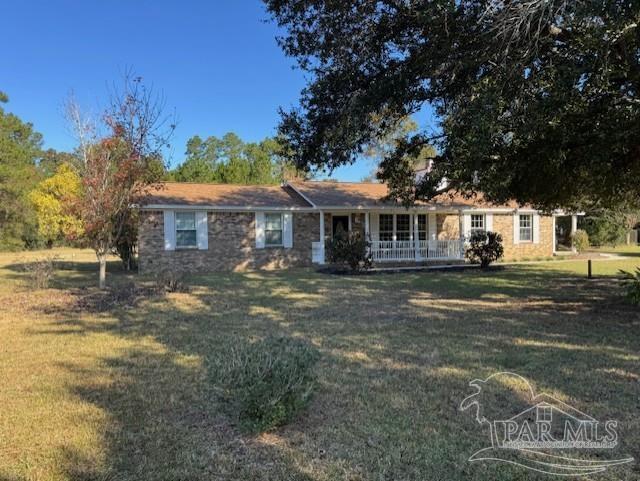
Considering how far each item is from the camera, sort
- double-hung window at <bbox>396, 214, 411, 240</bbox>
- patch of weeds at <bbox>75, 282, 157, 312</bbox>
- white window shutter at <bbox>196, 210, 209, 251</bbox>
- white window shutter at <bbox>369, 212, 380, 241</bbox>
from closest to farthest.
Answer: patch of weeds at <bbox>75, 282, 157, 312</bbox> < white window shutter at <bbox>196, 210, 209, 251</bbox> < white window shutter at <bbox>369, 212, 380, 241</bbox> < double-hung window at <bbox>396, 214, 411, 240</bbox>

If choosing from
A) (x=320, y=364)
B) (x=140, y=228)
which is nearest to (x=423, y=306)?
(x=320, y=364)

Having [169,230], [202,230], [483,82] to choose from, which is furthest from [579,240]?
[483,82]

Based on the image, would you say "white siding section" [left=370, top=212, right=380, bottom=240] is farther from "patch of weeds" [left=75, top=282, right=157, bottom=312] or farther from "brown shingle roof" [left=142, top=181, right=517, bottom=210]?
"patch of weeds" [left=75, top=282, right=157, bottom=312]

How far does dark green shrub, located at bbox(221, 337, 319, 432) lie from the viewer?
360 cm

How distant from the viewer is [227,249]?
1844cm

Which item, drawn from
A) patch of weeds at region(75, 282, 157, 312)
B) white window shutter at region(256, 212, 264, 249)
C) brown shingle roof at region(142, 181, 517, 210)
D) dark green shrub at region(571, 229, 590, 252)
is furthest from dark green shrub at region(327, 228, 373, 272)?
dark green shrub at region(571, 229, 590, 252)

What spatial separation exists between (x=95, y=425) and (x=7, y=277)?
570 inches

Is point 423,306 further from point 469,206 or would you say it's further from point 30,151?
point 30,151

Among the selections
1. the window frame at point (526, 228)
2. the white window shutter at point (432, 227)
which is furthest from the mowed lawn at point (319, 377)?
the window frame at point (526, 228)

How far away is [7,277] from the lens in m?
15.7

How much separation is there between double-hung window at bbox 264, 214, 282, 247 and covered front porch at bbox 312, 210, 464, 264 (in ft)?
4.97

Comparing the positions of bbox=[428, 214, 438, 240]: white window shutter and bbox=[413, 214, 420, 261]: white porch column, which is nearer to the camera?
bbox=[413, 214, 420, 261]: white porch column

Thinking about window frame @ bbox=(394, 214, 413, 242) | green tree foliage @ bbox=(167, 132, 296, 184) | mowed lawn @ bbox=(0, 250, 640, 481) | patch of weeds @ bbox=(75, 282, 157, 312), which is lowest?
mowed lawn @ bbox=(0, 250, 640, 481)

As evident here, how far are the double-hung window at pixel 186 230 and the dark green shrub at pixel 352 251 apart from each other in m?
5.25
